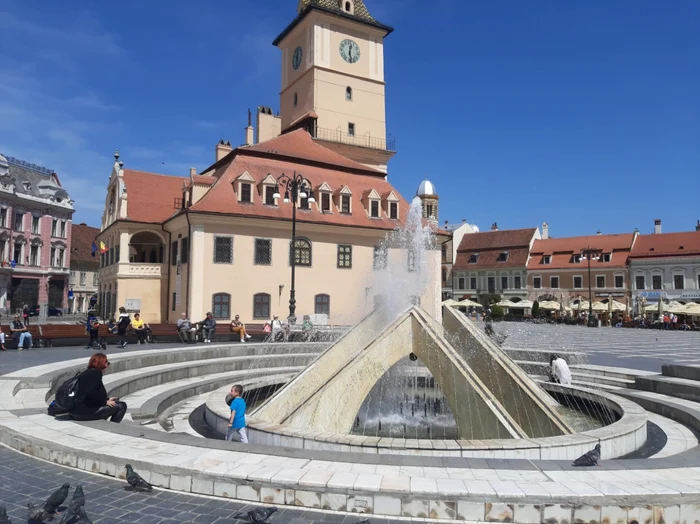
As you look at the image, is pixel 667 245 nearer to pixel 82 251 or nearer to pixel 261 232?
pixel 261 232

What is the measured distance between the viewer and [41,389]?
30.2ft

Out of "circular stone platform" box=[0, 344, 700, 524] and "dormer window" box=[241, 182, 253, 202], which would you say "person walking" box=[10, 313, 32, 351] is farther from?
"dormer window" box=[241, 182, 253, 202]

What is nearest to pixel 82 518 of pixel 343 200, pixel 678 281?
pixel 343 200

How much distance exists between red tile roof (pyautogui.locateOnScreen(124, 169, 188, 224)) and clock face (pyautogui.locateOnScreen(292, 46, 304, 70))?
14345 mm

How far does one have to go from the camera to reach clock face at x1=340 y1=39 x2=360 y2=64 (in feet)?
137

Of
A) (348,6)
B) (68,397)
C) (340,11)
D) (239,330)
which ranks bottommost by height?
(68,397)

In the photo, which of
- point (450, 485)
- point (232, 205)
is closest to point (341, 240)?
point (232, 205)

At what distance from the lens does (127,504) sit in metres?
4.44

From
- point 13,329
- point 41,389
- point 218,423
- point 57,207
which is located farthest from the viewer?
point 57,207

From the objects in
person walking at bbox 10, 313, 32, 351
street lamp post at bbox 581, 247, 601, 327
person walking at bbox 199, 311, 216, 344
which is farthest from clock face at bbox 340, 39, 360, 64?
person walking at bbox 10, 313, 32, 351

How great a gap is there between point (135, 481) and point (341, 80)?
4008cm

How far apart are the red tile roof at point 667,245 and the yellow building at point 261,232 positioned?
29.9 m

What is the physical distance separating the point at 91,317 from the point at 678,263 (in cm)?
5213

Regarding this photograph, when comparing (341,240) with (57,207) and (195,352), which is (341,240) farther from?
(57,207)
